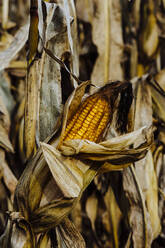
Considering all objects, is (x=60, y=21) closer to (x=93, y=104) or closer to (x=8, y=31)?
(x=93, y=104)

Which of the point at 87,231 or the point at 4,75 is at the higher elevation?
the point at 4,75

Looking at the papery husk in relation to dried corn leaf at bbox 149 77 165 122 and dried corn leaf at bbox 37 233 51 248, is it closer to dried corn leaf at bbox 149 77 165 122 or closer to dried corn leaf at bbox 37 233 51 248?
dried corn leaf at bbox 37 233 51 248

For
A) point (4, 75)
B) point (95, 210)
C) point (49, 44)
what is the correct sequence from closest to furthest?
point (49, 44) → point (95, 210) → point (4, 75)

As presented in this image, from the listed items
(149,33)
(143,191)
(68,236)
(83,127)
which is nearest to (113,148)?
(83,127)

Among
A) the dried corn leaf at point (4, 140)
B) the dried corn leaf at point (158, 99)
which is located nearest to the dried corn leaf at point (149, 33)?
the dried corn leaf at point (158, 99)

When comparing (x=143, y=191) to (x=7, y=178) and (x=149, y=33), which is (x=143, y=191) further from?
(x=149, y=33)

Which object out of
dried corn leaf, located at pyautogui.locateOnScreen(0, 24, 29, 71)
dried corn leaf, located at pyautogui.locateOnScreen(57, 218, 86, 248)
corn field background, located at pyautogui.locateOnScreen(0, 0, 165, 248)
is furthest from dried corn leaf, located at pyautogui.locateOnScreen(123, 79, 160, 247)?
dried corn leaf, located at pyautogui.locateOnScreen(0, 24, 29, 71)

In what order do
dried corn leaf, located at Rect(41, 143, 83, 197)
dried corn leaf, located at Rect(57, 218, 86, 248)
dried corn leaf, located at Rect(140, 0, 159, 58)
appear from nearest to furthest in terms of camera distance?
dried corn leaf, located at Rect(41, 143, 83, 197), dried corn leaf, located at Rect(57, 218, 86, 248), dried corn leaf, located at Rect(140, 0, 159, 58)

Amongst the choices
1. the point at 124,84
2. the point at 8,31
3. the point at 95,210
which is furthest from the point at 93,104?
the point at 8,31
